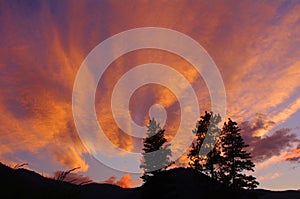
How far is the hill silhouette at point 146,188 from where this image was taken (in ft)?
12.3

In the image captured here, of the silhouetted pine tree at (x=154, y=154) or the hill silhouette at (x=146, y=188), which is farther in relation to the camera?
the silhouetted pine tree at (x=154, y=154)

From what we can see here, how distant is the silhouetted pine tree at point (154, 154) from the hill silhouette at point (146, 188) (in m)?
2.67

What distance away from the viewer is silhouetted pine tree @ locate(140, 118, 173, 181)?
56.2m

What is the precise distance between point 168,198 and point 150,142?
42.7 ft

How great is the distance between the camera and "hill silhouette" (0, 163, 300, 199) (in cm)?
374

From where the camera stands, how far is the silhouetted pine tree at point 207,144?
52094mm

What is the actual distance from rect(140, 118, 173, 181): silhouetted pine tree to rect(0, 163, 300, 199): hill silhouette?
267cm

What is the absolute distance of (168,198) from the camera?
152 feet

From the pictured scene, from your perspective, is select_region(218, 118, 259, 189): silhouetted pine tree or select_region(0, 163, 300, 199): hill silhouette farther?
select_region(218, 118, 259, 189): silhouetted pine tree

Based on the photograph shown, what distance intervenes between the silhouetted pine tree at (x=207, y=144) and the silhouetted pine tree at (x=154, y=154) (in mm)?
5622

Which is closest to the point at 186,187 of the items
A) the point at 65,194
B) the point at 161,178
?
the point at 161,178

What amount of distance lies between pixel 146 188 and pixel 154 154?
976cm

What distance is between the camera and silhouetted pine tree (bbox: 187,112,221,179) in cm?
5209

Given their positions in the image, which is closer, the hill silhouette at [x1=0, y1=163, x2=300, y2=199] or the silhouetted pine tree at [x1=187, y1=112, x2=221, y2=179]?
the hill silhouette at [x1=0, y1=163, x2=300, y2=199]
